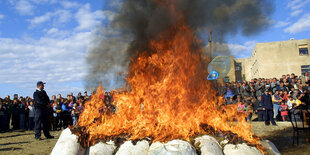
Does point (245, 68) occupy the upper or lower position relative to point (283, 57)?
lower

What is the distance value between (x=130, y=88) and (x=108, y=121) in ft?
5.44

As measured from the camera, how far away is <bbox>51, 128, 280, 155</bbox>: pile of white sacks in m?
4.63

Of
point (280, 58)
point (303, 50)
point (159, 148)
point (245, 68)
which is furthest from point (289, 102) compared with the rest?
point (245, 68)

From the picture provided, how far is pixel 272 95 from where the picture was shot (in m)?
13.8

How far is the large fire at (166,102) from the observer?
5.66 metres

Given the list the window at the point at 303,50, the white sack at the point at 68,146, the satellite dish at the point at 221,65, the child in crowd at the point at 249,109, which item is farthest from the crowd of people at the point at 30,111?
the window at the point at 303,50

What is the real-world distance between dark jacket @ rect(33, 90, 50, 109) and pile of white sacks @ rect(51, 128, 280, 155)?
13.4 ft

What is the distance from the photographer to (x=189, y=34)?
24.7 feet

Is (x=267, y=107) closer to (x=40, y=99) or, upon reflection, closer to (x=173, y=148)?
(x=173, y=148)

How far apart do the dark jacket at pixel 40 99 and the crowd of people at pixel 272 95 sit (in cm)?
980

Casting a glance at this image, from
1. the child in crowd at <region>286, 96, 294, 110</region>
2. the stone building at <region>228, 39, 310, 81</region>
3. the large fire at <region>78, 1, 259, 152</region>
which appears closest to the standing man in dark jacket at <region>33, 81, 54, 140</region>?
the large fire at <region>78, 1, 259, 152</region>

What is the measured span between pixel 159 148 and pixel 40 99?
618cm

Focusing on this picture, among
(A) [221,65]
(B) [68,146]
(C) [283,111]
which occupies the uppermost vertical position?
(A) [221,65]

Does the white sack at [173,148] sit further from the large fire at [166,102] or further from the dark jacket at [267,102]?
the dark jacket at [267,102]
